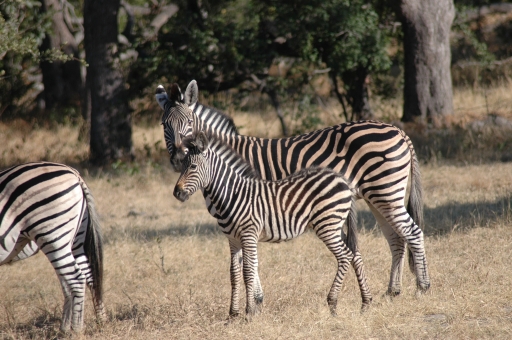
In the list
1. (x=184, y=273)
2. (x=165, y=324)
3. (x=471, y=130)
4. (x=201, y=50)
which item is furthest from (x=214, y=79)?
Answer: (x=165, y=324)

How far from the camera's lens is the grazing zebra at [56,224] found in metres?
5.16

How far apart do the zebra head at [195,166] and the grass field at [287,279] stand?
4.04 feet

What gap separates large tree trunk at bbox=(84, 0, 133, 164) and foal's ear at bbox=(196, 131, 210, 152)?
8.51 metres

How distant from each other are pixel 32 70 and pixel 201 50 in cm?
1304

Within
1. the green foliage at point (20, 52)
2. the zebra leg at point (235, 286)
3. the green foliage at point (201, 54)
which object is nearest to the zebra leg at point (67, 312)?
the zebra leg at point (235, 286)

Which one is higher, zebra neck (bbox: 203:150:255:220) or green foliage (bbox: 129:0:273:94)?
green foliage (bbox: 129:0:273:94)

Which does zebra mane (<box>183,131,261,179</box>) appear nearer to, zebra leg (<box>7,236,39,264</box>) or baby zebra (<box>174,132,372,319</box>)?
baby zebra (<box>174,132,372,319</box>)

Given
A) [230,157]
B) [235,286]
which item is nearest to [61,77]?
[230,157]

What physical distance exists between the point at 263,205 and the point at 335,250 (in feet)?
2.45

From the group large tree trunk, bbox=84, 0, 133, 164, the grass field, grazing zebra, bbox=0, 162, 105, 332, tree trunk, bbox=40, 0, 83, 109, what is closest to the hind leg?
grazing zebra, bbox=0, 162, 105, 332

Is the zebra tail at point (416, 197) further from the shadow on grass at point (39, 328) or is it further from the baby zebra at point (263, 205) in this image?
the shadow on grass at point (39, 328)

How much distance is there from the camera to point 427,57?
1297 centimetres

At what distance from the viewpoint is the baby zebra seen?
5.20 m

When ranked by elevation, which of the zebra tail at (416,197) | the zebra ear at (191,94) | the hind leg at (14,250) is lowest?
the hind leg at (14,250)
